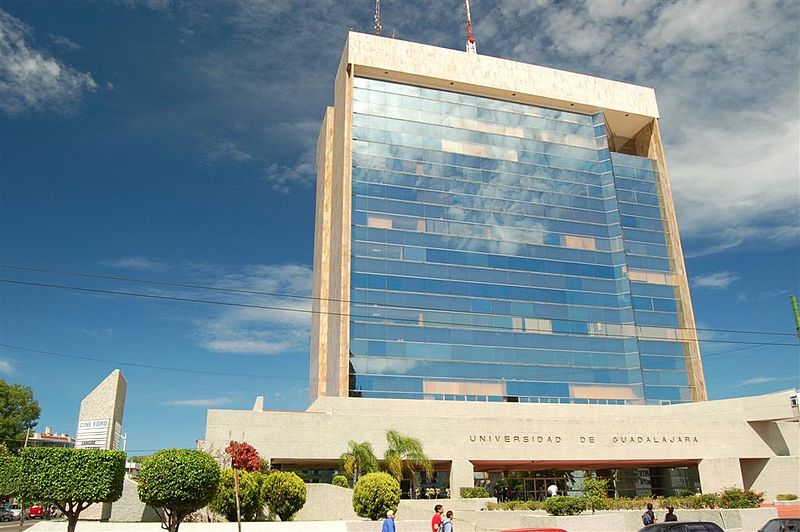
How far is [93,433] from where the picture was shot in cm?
3188

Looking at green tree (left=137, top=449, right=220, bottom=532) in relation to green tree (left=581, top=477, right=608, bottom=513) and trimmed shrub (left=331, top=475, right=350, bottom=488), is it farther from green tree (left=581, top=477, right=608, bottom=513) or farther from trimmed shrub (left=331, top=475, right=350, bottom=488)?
green tree (left=581, top=477, right=608, bottom=513)

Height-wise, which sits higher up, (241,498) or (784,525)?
(241,498)

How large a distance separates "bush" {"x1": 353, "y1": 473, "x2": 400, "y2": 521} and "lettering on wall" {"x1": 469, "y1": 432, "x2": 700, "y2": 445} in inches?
594

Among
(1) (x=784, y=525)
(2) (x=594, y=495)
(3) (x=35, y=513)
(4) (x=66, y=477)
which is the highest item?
(4) (x=66, y=477)

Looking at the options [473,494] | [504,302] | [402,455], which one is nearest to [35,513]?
[402,455]

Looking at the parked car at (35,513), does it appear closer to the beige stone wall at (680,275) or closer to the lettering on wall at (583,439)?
the lettering on wall at (583,439)

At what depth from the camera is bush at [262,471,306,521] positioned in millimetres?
33469

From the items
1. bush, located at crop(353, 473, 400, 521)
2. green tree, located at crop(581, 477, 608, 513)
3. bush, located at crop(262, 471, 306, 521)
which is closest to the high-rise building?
bush, located at crop(262, 471, 306, 521)

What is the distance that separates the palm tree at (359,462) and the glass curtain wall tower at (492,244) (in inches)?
422

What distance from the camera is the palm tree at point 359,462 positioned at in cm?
4109

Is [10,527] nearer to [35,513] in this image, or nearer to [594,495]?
[35,513]

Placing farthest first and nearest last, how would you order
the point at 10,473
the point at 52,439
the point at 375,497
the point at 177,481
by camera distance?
the point at 52,439, the point at 375,497, the point at 10,473, the point at 177,481

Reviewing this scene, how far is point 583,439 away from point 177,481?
3519cm

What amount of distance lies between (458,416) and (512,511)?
637 inches
